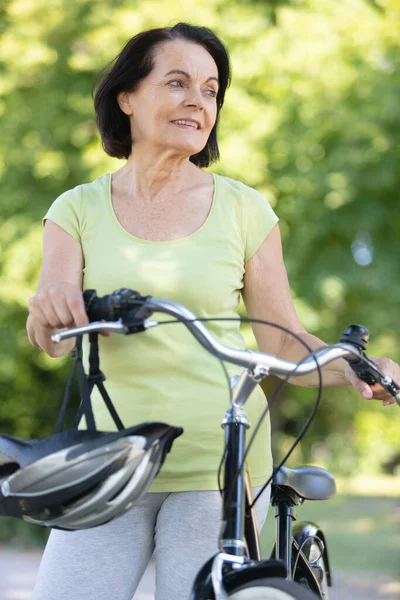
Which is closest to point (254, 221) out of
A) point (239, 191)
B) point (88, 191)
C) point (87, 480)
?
point (239, 191)

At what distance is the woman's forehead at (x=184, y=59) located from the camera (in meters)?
2.70

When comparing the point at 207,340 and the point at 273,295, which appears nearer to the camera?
the point at 207,340

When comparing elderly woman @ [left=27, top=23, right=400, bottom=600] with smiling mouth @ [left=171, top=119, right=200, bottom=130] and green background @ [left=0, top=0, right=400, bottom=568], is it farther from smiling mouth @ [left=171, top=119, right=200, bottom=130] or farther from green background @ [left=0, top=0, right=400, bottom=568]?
green background @ [left=0, top=0, right=400, bottom=568]

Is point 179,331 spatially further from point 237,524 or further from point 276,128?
point 276,128

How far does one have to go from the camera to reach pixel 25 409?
13242mm

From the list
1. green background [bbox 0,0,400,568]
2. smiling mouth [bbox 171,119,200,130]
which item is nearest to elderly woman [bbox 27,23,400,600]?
smiling mouth [bbox 171,119,200,130]

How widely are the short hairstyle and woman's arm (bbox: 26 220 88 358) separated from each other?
43 centimetres

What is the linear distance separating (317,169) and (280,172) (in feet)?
1.51

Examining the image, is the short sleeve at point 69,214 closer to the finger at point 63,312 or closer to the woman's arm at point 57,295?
the woman's arm at point 57,295

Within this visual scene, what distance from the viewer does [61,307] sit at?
6.89 ft

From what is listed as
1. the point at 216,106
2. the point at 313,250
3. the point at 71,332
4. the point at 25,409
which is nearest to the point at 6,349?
the point at 25,409

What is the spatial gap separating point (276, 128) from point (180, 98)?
8.60 m

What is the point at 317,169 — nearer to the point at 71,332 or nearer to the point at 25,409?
the point at 25,409

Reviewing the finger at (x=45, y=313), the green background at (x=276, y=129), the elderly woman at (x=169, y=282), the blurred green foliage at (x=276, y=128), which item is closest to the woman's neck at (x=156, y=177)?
the elderly woman at (x=169, y=282)
